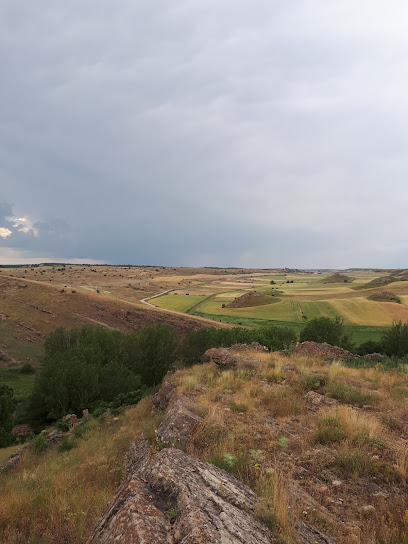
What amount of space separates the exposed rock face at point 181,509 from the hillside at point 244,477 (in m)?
0.02

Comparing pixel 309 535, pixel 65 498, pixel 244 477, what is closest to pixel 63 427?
pixel 65 498

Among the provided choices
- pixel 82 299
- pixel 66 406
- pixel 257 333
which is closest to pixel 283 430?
pixel 66 406

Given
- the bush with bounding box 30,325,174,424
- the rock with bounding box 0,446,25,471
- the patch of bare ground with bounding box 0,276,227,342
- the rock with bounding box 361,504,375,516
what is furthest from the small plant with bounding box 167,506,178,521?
the patch of bare ground with bounding box 0,276,227,342

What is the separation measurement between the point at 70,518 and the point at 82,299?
3328 inches

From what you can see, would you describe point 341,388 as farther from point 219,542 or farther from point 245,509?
point 219,542

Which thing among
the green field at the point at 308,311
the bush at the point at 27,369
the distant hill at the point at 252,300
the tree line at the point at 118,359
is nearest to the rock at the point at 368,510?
the tree line at the point at 118,359

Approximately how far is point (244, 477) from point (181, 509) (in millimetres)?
2260

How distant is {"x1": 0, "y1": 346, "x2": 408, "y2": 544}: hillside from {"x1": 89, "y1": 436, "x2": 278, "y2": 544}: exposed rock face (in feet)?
0.06

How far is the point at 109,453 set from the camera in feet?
31.7

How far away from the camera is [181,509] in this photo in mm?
3996

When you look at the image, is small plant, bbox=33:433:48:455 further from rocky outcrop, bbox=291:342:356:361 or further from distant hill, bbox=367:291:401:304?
distant hill, bbox=367:291:401:304

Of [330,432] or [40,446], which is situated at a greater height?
[330,432]

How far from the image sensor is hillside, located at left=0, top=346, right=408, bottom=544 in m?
4.09

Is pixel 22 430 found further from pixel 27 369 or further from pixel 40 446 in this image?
pixel 27 369
